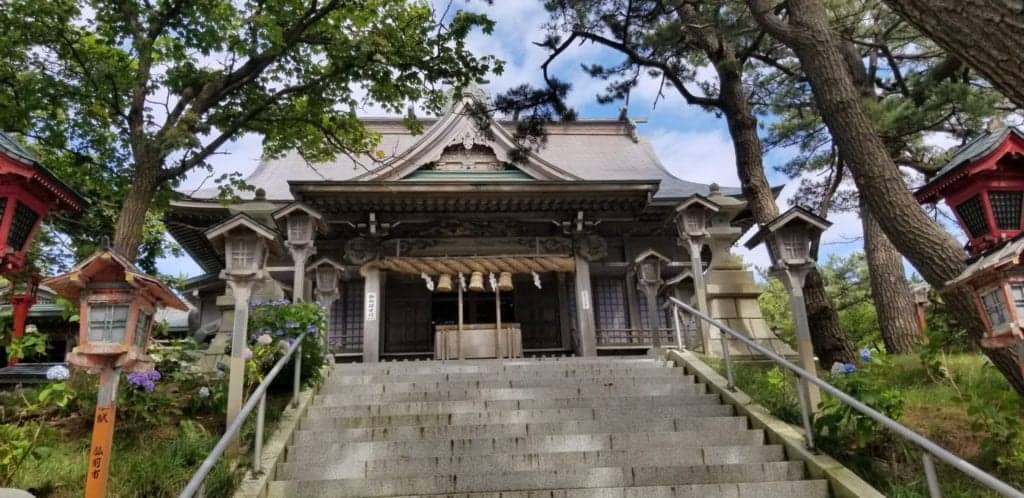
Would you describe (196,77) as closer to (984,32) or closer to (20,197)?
(20,197)

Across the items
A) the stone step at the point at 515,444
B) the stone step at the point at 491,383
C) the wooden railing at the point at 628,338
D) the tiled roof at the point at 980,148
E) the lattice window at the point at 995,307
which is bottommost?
the stone step at the point at 515,444

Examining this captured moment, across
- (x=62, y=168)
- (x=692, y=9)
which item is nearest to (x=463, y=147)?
(x=692, y=9)

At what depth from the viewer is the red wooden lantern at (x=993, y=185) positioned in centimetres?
389

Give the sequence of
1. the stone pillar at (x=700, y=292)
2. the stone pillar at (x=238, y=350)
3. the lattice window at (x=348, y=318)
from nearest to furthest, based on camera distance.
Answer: the stone pillar at (x=238, y=350), the stone pillar at (x=700, y=292), the lattice window at (x=348, y=318)

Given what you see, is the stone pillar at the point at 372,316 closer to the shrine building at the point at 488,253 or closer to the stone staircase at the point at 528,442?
the shrine building at the point at 488,253

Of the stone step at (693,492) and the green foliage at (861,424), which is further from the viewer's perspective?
the green foliage at (861,424)

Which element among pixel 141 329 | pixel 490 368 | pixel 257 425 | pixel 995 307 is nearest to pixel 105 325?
pixel 141 329

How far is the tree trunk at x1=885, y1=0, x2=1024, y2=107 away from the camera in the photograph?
2.88m

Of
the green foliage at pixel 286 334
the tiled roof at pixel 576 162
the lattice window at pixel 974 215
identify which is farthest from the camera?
the tiled roof at pixel 576 162

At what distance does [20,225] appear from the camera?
525 cm

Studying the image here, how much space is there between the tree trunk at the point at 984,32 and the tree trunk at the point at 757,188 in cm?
666

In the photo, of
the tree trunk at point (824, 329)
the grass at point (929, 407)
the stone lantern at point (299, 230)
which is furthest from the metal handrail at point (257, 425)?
the tree trunk at point (824, 329)

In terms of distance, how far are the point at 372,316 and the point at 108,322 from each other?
Answer: 7777 mm

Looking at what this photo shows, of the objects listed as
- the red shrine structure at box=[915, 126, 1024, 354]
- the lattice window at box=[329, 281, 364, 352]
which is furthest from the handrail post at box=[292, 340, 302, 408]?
the lattice window at box=[329, 281, 364, 352]
